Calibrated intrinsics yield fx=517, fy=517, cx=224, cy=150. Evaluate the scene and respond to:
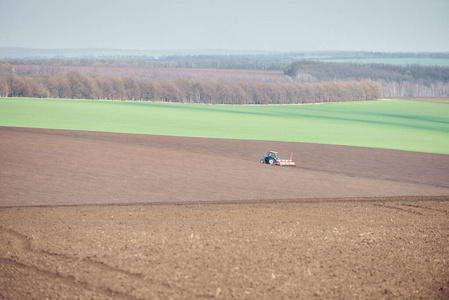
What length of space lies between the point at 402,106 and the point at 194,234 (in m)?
99.1

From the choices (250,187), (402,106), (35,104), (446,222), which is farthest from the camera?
(402,106)

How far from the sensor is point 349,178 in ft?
100

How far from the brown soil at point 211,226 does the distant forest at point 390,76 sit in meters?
119

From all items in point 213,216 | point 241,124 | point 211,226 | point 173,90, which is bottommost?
point 241,124

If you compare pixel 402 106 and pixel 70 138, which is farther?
pixel 402 106

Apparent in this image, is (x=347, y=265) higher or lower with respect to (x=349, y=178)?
higher

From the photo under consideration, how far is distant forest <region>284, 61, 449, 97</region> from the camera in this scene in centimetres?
15075

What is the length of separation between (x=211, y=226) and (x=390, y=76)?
160 metres

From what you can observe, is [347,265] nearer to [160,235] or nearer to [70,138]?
[160,235]

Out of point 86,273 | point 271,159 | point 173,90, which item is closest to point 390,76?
point 173,90

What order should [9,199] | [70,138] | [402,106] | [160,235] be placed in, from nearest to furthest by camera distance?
[160,235] → [9,199] → [70,138] → [402,106]

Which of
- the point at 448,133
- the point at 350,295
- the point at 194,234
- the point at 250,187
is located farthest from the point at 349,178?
the point at 448,133

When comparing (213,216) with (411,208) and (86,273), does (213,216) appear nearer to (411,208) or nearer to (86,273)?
(86,273)

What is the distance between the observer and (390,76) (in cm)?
16450
